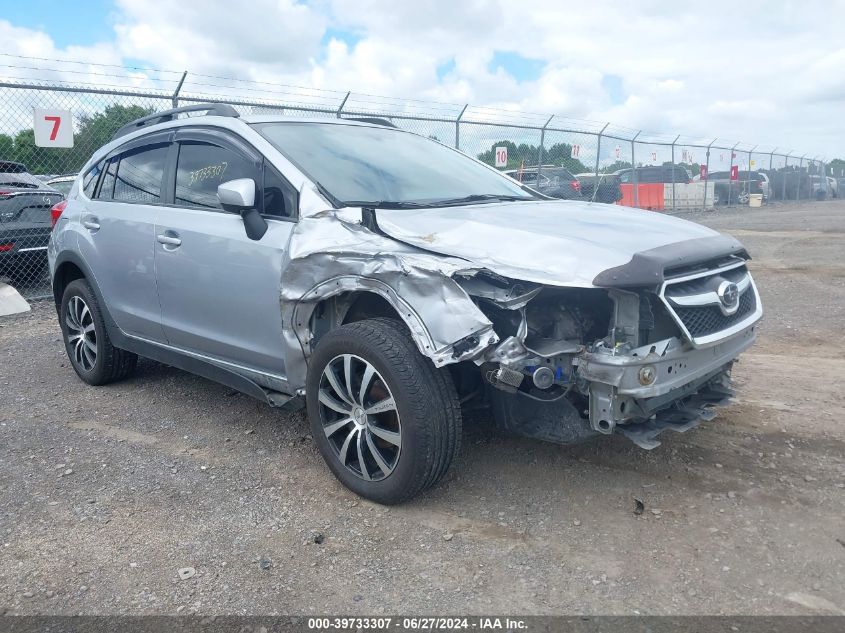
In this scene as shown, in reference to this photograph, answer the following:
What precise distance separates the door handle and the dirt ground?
1154 mm

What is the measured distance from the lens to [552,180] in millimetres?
16484

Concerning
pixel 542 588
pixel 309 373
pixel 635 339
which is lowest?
pixel 542 588

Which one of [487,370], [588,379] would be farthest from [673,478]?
[487,370]

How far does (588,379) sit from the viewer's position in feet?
9.23

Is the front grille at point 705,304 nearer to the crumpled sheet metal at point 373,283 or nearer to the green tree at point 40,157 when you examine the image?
the crumpled sheet metal at point 373,283

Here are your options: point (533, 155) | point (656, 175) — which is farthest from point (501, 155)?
point (656, 175)

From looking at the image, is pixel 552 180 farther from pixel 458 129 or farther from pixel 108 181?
pixel 108 181

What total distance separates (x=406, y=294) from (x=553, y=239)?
2.17 ft

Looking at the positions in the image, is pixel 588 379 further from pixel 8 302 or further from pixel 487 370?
pixel 8 302

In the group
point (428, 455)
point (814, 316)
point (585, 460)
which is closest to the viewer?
point (428, 455)

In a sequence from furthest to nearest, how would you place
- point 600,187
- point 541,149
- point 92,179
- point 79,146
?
1. point 600,187
2. point 541,149
3. point 79,146
4. point 92,179

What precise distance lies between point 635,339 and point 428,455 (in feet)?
3.24

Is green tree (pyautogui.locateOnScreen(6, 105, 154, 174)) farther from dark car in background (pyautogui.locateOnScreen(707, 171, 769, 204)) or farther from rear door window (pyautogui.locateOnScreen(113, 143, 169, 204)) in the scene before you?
dark car in background (pyautogui.locateOnScreen(707, 171, 769, 204))

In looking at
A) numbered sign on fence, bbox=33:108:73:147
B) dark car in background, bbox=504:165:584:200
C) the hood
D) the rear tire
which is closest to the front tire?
the hood
